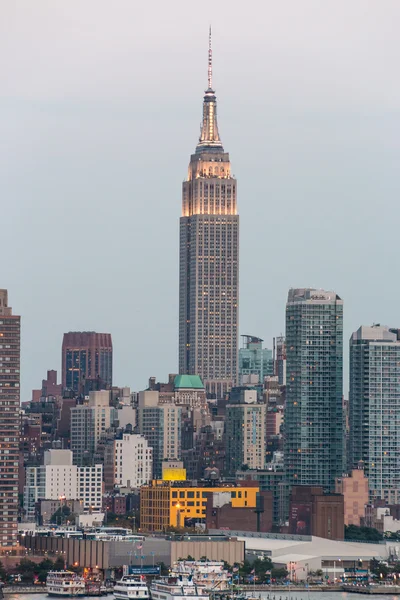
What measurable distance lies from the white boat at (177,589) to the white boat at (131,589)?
132 cm

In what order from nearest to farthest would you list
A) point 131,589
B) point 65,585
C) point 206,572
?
point 131,589 < point 65,585 < point 206,572

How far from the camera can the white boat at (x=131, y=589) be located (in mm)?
187625

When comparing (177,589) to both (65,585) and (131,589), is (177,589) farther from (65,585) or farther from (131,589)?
(65,585)

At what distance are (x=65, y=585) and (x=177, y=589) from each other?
15.4 m

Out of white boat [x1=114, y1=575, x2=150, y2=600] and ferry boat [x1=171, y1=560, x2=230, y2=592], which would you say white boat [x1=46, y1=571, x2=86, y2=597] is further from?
ferry boat [x1=171, y1=560, x2=230, y2=592]

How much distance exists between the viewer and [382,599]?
200 metres

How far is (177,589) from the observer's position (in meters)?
181

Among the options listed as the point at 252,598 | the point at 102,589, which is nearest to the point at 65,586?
the point at 102,589

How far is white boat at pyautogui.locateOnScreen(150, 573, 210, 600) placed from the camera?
18050 centimetres

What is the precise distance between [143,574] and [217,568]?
21.0 feet

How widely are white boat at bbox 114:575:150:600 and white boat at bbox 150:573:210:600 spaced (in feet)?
4.32

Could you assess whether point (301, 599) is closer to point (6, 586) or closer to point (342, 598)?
point (342, 598)

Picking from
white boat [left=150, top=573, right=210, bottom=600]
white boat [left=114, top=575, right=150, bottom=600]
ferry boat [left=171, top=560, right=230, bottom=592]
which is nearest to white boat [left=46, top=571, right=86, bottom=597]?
white boat [left=114, top=575, right=150, bottom=600]

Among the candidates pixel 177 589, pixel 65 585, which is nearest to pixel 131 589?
pixel 65 585
